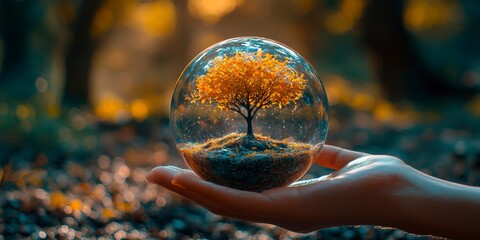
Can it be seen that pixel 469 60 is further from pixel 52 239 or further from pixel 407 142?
pixel 52 239

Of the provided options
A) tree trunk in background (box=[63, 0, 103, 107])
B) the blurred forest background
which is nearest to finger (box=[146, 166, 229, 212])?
the blurred forest background

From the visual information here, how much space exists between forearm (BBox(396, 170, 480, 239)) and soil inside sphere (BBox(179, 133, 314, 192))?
567 mm

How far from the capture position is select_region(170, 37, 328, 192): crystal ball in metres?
3.26

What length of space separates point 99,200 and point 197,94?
3022 millimetres

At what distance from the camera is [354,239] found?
477 centimetres

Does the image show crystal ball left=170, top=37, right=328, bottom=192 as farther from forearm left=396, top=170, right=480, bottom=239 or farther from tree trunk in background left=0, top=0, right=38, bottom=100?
tree trunk in background left=0, top=0, right=38, bottom=100

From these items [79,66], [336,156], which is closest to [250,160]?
[336,156]

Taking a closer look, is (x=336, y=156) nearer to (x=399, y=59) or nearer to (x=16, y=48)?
(x=16, y=48)

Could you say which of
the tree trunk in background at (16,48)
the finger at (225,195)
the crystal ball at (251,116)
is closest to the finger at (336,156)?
the crystal ball at (251,116)

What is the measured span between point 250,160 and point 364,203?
609 millimetres

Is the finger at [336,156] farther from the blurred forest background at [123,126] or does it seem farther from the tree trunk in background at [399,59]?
the tree trunk in background at [399,59]

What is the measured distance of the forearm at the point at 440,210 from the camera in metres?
3.24

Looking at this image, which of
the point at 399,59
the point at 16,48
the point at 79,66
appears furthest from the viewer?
the point at 399,59

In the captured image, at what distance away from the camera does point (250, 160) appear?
10.6ft
